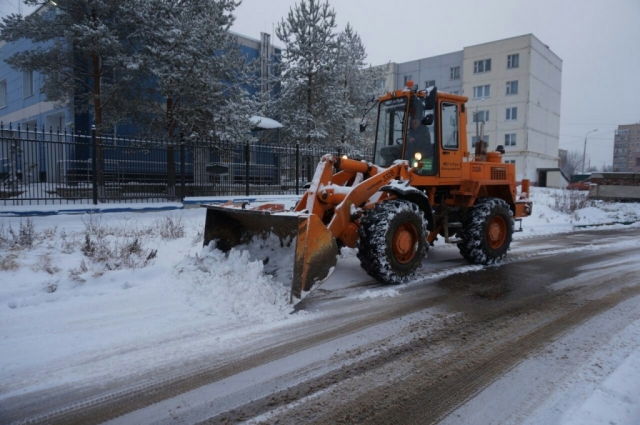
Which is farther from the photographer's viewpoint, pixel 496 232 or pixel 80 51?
pixel 80 51

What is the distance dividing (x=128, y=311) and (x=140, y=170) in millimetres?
10169

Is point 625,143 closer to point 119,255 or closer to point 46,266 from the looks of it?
point 119,255

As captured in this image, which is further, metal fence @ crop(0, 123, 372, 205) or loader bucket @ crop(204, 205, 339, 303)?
metal fence @ crop(0, 123, 372, 205)

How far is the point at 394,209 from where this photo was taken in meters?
5.38

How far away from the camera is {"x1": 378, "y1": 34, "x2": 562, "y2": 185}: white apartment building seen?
4178 centimetres

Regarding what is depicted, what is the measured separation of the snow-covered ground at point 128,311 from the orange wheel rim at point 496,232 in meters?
2.85

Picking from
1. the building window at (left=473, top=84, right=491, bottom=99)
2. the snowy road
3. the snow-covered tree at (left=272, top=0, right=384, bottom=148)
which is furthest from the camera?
the building window at (left=473, top=84, right=491, bottom=99)

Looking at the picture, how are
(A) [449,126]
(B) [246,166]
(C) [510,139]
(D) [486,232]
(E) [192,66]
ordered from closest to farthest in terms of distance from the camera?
(A) [449,126] < (D) [486,232] < (E) [192,66] < (B) [246,166] < (C) [510,139]

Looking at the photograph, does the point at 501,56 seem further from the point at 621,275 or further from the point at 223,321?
the point at 223,321

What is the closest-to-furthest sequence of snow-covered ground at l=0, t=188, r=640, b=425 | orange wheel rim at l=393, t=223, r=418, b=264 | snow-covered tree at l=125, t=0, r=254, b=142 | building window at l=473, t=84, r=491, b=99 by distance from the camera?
snow-covered ground at l=0, t=188, r=640, b=425 → orange wheel rim at l=393, t=223, r=418, b=264 → snow-covered tree at l=125, t=0, r=254, b=142 → building window at l=473, t=84, r=491, b=99

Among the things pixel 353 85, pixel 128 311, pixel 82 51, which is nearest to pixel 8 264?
pixel 128 311

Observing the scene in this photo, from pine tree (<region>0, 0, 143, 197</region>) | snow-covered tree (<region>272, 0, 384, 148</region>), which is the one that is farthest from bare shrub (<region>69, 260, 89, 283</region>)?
snow-covered tree (<region>272, 0, 384, 148</region>)

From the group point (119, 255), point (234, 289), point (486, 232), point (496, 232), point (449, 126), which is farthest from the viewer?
point (496, 232)

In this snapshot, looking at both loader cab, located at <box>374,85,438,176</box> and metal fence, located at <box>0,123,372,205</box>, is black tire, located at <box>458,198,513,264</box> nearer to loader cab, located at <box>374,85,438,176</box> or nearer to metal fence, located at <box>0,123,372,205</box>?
loader cab, located at <box>374,85,438,176</box>
